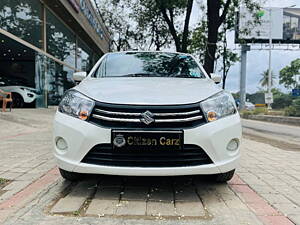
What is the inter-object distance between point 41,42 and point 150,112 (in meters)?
16.0

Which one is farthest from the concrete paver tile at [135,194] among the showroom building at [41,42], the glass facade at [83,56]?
the glass facade at [83,56]

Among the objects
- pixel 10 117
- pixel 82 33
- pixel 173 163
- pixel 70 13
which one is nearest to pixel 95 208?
pixel 173 163

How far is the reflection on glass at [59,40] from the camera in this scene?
18.3 metres

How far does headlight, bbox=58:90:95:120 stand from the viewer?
9.69ft

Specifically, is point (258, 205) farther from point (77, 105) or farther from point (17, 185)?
point (17, 185)

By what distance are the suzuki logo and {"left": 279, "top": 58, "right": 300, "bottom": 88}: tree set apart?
3002 inches

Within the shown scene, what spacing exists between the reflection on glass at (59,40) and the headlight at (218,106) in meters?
16.6

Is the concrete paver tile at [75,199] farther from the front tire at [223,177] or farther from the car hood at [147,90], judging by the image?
the front tire at [223,177]

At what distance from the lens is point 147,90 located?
3.16 m

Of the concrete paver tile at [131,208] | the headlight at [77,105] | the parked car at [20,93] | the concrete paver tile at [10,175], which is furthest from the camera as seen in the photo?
the parked car at [20,93]

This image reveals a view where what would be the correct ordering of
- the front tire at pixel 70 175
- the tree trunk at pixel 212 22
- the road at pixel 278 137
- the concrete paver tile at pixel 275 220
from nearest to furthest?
the concrete paver tile at pixel 275 220 → the front tire at pixel 70 175 → the road at pixel 278 137 → the tree trunk at pixel 212 22

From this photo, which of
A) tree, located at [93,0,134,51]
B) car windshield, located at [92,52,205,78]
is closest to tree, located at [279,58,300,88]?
tree, located at [93,0,134,51]

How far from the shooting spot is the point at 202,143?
112 inches

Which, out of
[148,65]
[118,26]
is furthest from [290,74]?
[148,65]
